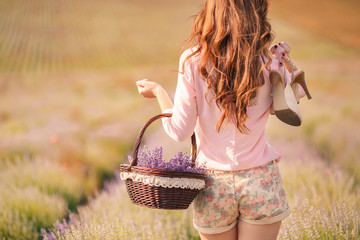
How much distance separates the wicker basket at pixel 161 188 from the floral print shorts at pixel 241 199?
0.07 meters

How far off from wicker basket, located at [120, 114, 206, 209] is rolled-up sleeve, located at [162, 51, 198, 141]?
15 centimetres

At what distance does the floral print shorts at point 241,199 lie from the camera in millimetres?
1872

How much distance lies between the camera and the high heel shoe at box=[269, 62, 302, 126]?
1881 millimetres

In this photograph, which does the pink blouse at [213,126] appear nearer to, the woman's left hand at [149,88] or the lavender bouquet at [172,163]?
the lavender bouquet at [172,163]

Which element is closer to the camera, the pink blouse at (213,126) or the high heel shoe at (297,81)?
the pink blouse at (213,126)


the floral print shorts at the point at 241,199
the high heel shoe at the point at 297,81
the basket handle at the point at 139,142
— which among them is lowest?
the floral print shorts at the point at 241,199

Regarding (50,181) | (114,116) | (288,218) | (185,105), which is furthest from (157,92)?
(114,116)

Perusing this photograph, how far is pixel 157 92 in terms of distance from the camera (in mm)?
2053

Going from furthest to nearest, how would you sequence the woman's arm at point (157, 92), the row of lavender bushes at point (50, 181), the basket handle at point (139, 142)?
the row of lavender bushes at point (50, 181), the woman's arm at point (157, 92), the basket handle at point (139, 142)

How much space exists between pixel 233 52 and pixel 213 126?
0.32 m

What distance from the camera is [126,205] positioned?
3.72 meters

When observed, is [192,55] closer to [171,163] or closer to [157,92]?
[157,92]

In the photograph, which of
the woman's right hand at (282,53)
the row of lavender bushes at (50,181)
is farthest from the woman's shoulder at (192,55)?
the row of lavender bushes at (50,181)

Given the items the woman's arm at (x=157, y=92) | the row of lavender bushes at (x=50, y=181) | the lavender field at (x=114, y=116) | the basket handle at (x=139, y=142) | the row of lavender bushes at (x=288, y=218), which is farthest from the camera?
the row of lavender bushes at (x=50, y=181)
